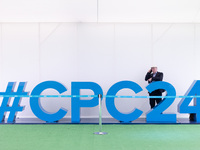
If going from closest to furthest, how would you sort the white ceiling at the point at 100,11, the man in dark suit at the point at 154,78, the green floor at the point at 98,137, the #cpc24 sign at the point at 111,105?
the green floor at the point at 98,137 → the white ceiling at the point at 100,11 → the #cpc24 sign at the point at 111,105 → the man in dark suit at the point at 154,78

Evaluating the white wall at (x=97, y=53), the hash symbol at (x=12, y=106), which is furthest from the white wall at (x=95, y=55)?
the hash symbol at (x=12, y=106)

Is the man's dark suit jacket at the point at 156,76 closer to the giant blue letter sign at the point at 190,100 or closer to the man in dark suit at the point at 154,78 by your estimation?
the man in dark suit at the point at 154,78

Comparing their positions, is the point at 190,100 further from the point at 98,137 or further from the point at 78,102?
the point at 98,137

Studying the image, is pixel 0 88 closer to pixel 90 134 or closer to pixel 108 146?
pixel 90 134

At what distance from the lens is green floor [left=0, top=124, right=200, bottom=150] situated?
18.9 feet

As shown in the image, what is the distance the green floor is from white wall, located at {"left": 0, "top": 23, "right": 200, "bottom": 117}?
2.32 metres

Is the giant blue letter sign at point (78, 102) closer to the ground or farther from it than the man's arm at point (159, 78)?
closer to the ground

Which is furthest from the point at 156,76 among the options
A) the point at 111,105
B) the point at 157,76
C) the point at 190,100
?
the point at 111,105

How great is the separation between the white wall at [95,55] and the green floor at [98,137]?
7.62ft

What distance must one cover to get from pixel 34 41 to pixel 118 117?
4.05 metres

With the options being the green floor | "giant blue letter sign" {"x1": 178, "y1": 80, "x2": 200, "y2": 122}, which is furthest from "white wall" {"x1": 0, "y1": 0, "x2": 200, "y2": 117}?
the green floor

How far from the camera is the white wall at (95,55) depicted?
1023 centimetres

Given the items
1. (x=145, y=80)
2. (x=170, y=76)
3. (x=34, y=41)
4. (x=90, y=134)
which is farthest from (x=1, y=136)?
(x=170, y=76)

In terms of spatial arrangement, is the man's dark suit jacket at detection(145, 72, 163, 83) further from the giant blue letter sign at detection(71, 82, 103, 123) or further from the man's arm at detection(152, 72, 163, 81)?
the giant blue letter sign at detection(71, 82, 103, 123)
